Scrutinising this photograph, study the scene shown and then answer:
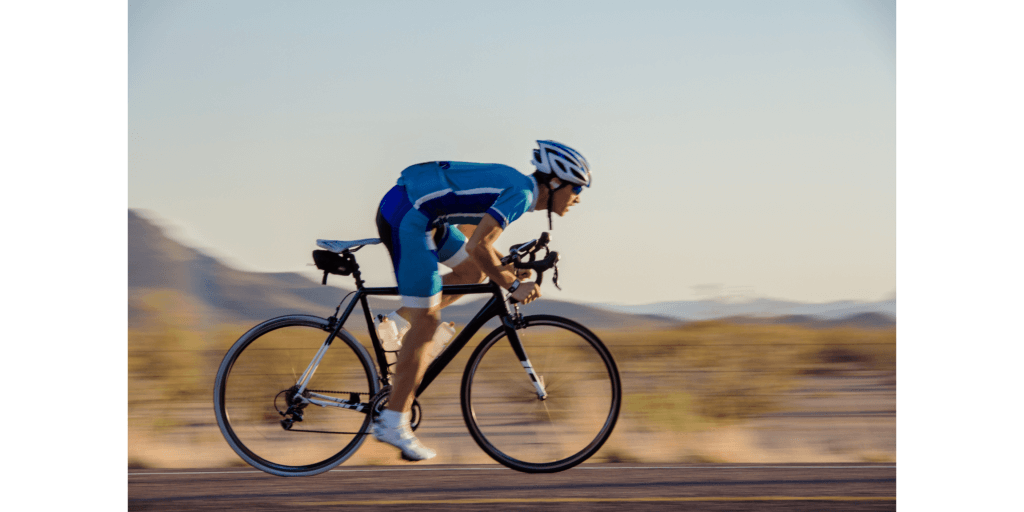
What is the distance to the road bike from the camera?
4797 millimetres

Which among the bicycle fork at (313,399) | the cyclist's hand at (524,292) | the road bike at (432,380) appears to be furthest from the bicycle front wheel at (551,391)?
the bicycle fork at (313,399)

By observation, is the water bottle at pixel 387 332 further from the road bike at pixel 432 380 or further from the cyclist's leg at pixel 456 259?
the cyclist's leg at pixel 456 259

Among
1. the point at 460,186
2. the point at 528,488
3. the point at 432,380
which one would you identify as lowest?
→ the point at 528,488

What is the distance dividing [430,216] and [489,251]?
44 cm

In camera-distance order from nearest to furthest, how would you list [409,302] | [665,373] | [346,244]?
[409,302] → [346,244] → [665,373]

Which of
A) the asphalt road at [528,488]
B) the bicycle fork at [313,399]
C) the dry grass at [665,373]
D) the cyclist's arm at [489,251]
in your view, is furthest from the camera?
the dry grass at [665,373]

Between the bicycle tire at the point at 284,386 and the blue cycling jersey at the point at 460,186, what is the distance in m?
0.93

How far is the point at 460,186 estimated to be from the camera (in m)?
4.74

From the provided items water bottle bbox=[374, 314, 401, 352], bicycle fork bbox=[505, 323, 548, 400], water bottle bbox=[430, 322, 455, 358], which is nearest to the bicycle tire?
water bottle bbox=[374, 314, 401, 352]

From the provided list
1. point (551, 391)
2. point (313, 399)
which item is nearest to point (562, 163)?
point (551, 391)

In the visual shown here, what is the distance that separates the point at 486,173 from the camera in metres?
4.74

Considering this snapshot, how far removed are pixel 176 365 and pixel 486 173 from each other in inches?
230

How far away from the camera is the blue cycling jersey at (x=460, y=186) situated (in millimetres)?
4715

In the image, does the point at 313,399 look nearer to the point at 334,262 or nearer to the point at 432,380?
the point at 432,380
